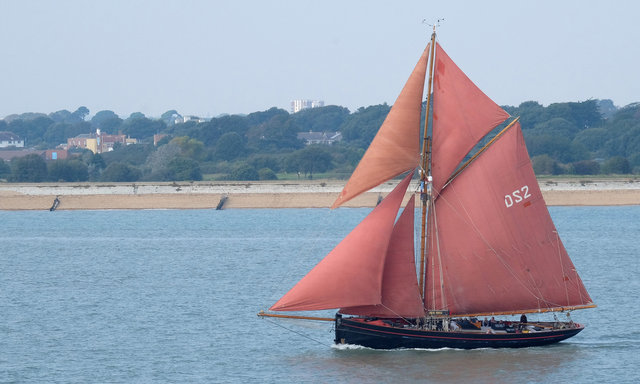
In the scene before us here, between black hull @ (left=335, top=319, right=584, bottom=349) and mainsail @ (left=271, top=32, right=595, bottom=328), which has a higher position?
mainsail @ (left=271, top=32, right=595, bottom=328)

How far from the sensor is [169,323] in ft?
153

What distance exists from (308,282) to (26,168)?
420 ft

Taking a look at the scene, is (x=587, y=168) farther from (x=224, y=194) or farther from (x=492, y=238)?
(x=492, y=238)

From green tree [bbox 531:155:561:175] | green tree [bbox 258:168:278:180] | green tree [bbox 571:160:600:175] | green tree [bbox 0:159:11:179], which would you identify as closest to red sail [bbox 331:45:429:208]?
green tree [bbox 531:155:561:175]

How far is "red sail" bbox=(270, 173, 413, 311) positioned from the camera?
38000 millimetres

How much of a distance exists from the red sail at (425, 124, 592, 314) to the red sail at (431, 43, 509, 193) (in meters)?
0.75

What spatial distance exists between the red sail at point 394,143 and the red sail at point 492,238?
9.19ft

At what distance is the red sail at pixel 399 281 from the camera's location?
127 feet

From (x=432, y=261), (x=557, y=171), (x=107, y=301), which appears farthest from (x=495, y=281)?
(x=557, y=171)

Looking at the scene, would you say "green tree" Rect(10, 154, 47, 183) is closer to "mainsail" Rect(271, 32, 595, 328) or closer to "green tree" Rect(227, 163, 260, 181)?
"green tree" Rect(227, 163, 260, 181)

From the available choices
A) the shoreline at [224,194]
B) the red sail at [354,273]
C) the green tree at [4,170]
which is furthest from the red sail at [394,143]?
the green tree at [4,170]

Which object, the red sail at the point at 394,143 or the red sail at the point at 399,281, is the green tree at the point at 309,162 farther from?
the red sail at the point at 394,143

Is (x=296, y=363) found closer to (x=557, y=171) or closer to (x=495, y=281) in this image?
(x=495, y=281)

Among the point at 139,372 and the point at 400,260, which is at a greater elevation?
the point at 400,260
